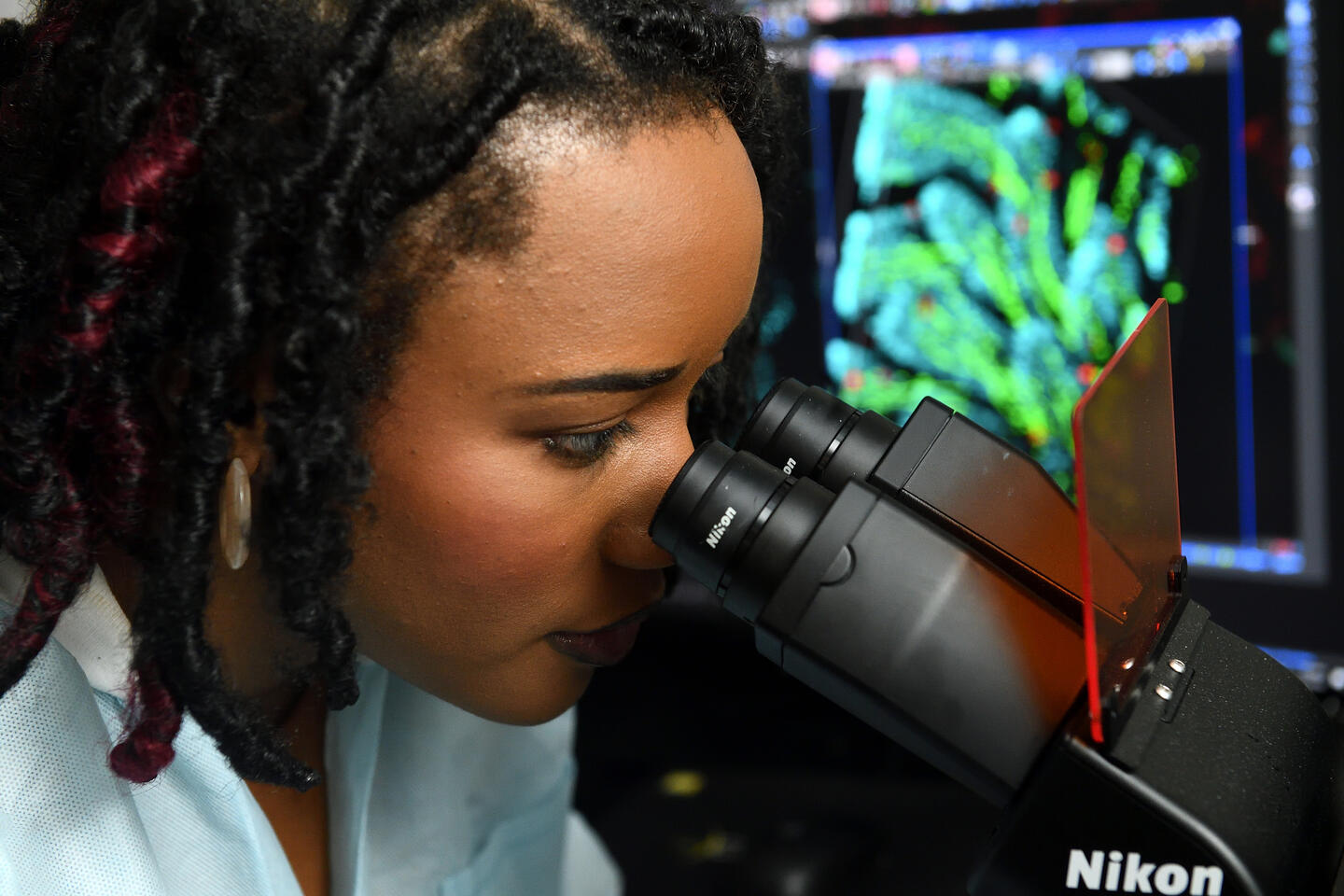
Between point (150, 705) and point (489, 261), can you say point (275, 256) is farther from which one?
point (150, 705)

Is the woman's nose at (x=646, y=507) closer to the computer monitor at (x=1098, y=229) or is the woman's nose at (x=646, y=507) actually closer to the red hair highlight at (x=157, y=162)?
the red hair highlight at (x=157, y=162)

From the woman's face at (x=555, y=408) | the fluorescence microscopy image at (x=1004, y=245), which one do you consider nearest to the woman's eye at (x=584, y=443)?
the woman's face at (x=555, y=408)

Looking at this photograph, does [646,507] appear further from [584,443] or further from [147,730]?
[147,730]

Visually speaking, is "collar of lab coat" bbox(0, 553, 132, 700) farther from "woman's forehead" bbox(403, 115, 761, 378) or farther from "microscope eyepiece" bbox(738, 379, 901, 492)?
"microscope eyepiece" bbox(738, 379, 901, 492)

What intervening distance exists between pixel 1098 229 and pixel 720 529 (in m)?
0.65

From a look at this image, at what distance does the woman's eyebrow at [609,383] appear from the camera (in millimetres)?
647

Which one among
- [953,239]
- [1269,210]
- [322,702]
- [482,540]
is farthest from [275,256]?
[1269,210]

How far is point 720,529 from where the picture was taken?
677 mm

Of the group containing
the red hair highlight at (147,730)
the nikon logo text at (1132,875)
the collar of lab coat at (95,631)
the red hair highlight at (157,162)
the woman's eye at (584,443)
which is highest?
the red hair highlight at (157,162)

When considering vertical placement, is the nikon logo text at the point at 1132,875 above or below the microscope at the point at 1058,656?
below

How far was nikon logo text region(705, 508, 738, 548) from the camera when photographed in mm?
677

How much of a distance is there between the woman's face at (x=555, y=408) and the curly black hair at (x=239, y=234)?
21 mm

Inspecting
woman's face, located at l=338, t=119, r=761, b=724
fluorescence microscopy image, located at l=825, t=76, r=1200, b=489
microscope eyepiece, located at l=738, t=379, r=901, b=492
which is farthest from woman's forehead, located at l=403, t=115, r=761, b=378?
fluorescence microscopy image, located at l=825, t=76, r=1200, b=489

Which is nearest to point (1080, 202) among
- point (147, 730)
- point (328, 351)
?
point (328, 351)
